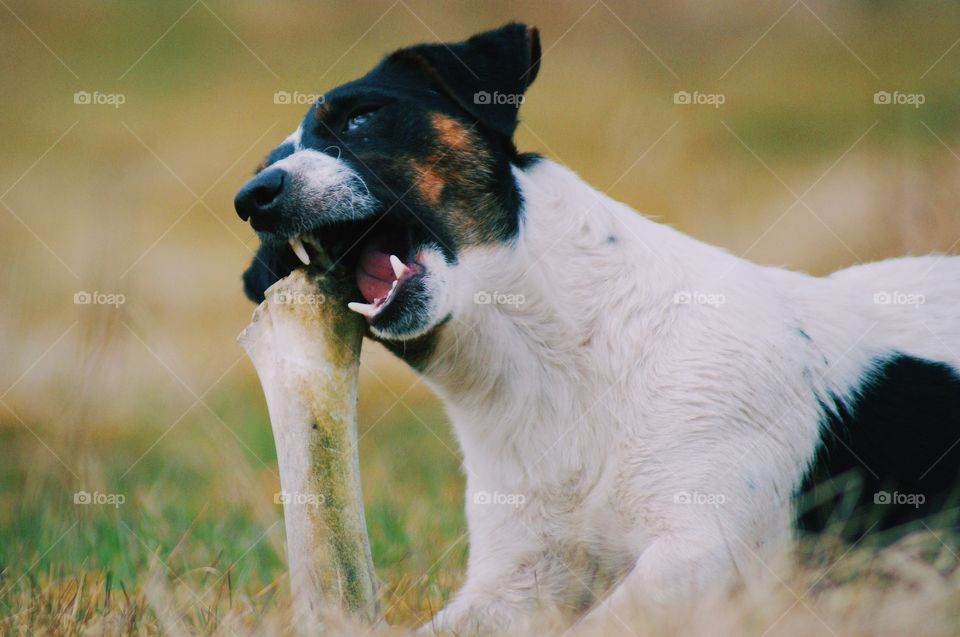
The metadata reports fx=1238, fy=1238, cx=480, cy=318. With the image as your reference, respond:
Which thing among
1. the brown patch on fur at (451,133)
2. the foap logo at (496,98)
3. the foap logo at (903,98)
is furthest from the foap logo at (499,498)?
the foap logo at (903,98)

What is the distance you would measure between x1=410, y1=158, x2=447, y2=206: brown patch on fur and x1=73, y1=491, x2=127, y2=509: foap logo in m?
1.48

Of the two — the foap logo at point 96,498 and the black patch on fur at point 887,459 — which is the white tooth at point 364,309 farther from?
the black patch on fur at point 887,459

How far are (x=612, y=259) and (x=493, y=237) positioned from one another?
0.39 metres

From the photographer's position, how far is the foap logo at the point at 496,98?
389 cm

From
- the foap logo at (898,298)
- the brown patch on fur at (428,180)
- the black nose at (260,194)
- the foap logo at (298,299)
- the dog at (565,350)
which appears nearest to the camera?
the foap logo at (298,299)

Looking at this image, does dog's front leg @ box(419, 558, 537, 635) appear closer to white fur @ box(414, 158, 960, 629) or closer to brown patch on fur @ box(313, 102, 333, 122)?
white fur @ box(414, 158, 960, 629)

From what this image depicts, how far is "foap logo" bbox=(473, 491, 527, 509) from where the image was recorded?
12.9ft

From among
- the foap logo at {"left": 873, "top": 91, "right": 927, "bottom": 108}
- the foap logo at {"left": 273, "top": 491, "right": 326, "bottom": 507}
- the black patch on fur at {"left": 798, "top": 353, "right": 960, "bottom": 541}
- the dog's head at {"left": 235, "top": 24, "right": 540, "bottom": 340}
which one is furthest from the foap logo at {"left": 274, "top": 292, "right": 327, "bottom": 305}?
the foap logo at {"left": 873, "top": 91, "right": 927, "bottom": 108}

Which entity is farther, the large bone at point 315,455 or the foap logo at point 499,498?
the foap logo at point 499,498

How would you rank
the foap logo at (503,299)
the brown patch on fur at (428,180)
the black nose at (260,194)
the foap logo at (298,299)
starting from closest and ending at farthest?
the foap logo at (298,299) < the black nose at (260,194) < the brown patch on fur at (428,180) < the foap logo at (503,299)

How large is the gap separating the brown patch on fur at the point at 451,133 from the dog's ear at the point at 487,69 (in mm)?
64

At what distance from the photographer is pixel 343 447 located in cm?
326

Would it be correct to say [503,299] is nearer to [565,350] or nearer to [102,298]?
[565,350]

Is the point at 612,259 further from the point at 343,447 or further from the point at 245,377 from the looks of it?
the point at 245,377
